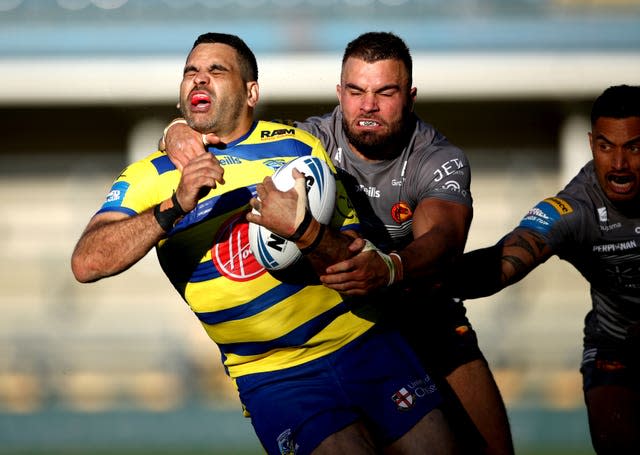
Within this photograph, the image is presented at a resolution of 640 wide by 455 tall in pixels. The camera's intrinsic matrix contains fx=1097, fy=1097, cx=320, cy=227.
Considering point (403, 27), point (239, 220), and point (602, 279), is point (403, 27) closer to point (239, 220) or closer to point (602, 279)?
point (602, 279)

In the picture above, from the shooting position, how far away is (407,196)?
19.5 ft

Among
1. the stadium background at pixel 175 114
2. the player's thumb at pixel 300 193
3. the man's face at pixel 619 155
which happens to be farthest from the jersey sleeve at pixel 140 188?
the stadium background at pixel 175 114

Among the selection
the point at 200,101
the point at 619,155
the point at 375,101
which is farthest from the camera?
the point at 619,155

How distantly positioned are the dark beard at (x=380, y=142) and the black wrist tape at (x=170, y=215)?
1447 mm

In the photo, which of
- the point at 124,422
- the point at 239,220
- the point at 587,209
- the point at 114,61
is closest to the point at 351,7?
the point at 114,61

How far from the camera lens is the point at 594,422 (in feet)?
20.4

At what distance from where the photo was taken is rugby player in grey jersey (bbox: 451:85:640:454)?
243 inches

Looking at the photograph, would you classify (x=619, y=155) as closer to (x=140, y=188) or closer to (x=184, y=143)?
(x=184, y=143)

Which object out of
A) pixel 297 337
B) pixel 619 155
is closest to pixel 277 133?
pixel 297 337

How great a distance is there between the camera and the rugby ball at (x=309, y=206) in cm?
482

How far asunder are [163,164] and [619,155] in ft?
8.79

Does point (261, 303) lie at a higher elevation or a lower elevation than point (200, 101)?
lower

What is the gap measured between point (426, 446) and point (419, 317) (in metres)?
1.41

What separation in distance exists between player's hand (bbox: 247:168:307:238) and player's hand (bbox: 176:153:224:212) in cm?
24
